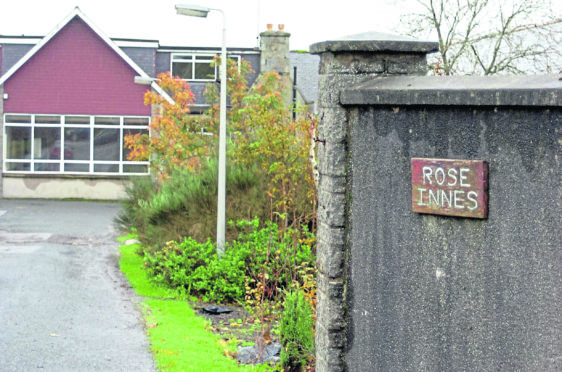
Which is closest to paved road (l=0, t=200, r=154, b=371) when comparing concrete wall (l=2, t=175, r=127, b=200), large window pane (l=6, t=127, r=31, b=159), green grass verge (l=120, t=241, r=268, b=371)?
green grass verge (l=120, t=241, r=268, b=371)

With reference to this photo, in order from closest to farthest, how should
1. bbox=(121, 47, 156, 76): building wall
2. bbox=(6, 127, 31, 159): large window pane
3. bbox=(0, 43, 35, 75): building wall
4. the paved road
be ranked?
the paved road < bbox=(6, 127, 31, 159): large window pane < bbox=(0, 43, 35, 75): building wall < bbox=(121, 47, 156, 76): building wall

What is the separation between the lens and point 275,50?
34812mm

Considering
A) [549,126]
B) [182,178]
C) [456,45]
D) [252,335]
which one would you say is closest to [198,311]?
[252,335]

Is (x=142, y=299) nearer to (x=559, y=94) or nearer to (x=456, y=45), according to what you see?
(x=559, y=94)

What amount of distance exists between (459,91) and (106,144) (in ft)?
101

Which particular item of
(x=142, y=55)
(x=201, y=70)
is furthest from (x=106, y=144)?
(x=201, y=70)

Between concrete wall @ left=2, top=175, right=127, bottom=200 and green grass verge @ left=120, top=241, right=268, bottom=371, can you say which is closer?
green grass verge @ left=120, top=241, right=268, bottom=371

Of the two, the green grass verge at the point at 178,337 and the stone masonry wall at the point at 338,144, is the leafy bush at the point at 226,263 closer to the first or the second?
the green grass verge at the point at 178,337

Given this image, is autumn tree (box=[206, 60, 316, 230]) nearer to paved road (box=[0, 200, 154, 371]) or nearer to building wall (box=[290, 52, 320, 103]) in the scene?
paved road (box=[0, 200, 154, 371])

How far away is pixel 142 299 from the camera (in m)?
13.6

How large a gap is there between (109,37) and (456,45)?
14.7 meters

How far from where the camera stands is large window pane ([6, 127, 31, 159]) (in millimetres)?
34594

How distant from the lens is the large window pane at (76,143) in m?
34.7

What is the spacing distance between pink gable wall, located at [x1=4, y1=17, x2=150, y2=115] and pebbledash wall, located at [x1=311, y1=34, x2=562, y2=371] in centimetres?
2874
